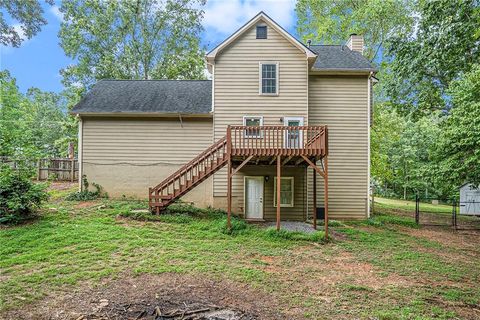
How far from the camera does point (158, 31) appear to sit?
903 inches

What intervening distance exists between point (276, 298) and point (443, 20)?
15351 millimetres

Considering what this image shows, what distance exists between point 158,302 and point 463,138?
13.3 m

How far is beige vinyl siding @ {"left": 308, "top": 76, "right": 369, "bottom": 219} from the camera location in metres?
13.2

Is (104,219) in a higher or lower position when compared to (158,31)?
lower

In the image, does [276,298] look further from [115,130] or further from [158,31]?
[158,31]

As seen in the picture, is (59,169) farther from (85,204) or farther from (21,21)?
(21,21)

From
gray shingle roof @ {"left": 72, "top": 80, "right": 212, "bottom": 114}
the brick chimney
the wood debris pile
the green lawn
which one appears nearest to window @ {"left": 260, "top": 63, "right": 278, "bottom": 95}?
gray shingle roof @ {"left": 72, "top": 80, "right": 212, "bottom": 114}

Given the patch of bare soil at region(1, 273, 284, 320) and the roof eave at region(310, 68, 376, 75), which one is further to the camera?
the roof eave at region(310, 68, 376, 75)

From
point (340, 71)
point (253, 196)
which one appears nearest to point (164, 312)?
point (253, 196)

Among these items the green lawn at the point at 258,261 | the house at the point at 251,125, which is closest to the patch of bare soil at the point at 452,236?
the green lawn at the point at 258,261

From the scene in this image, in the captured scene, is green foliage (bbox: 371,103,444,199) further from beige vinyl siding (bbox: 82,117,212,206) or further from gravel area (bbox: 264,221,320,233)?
beige vinyl siding (bbox: 82,117,212,206)

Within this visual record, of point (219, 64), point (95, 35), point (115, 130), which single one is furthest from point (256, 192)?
point (95, 35)

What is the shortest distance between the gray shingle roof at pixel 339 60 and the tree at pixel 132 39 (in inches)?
464

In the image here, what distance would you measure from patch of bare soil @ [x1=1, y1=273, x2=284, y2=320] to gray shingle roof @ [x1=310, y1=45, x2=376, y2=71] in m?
10.7
